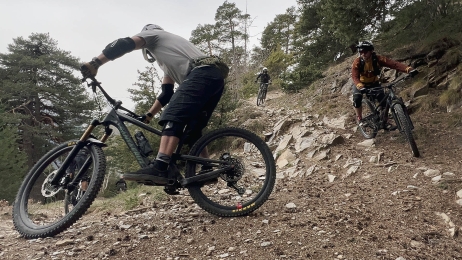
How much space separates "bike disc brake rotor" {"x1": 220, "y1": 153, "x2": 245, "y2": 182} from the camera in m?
3.25

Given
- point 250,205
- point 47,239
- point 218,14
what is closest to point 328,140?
point 250,205

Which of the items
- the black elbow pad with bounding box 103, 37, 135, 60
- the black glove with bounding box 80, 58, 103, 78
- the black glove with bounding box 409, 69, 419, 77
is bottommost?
the black glove with bounding box 409, 69, 419, 77

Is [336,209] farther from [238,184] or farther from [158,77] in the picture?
[158,77]

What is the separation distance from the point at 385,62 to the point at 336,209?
153 inches

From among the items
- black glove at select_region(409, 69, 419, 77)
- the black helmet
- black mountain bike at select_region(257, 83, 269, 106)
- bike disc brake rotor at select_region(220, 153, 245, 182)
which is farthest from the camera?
black mountain bike at select_region(257, 83, 269, 106)

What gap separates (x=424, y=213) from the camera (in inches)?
117

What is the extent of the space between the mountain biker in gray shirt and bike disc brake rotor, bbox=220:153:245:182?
29 centimetres

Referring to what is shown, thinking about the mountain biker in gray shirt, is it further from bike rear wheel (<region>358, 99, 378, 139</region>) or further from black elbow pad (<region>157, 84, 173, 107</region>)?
bike rear wheel (<region>358, 99, 378, 139</region>)

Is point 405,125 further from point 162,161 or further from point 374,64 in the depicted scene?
point 162,161

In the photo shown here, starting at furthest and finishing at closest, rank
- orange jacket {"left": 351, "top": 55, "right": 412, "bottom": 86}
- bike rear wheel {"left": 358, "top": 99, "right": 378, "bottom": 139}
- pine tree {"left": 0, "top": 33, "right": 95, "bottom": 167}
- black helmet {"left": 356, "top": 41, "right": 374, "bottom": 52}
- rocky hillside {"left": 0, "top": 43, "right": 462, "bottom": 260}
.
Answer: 1. pine tree {"left": 0, "top": 33, "right": 95, "bottom": 167}
2. bike rear wheel {"left": 358, "top": 99, "right": 378, "bottom": 139}
3. orange jacket {"left": 351, "top": 55, "right": 412, "bottom": 86}
4. black helmet {"left": 356, "top": 41, "right": 374, "bottom": 52}
5. rocky hillside {"left": 0, "top": 43, "right": 462, "bottom": 260}

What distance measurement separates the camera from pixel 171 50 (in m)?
3.12

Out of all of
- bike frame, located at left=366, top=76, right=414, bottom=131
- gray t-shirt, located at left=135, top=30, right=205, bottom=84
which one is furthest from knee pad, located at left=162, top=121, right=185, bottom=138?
bike frame, located at left=366, top=76, right=414, bottom=131

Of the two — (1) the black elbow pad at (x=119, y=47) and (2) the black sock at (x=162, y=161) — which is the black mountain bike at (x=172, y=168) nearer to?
(2) the black sock at (x=162, y=161)

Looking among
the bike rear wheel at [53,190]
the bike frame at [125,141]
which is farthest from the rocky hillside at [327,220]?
the bike frame at [125,141]
